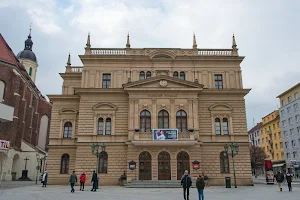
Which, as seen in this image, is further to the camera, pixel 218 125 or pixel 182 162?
pixel 218 125

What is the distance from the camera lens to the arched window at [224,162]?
30289mm

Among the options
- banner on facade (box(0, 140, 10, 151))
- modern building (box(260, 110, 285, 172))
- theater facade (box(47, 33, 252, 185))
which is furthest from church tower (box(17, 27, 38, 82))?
modern building (box(260, 110, 285, 172))

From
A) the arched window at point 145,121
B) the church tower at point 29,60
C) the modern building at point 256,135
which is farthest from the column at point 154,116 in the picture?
the modern building at point 256,135

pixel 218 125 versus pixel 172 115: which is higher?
pixel 172 115

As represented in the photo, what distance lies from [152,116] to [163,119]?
1294 millimetres

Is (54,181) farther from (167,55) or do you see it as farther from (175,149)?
(167,55)

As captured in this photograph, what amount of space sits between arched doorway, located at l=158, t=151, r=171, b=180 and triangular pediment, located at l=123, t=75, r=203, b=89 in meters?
7.34

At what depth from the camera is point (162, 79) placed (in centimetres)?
3138

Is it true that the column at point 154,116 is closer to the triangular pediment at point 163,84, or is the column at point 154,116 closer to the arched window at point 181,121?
the triangular pediment at point 163,84

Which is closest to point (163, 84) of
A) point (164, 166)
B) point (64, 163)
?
point (164, 166)

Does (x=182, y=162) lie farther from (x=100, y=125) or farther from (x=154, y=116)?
(x=100, y=125)

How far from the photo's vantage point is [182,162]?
29.7m

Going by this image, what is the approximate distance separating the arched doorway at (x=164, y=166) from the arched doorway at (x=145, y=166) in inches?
41.6

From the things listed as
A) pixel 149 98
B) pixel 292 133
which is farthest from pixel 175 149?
pixel 292 133
